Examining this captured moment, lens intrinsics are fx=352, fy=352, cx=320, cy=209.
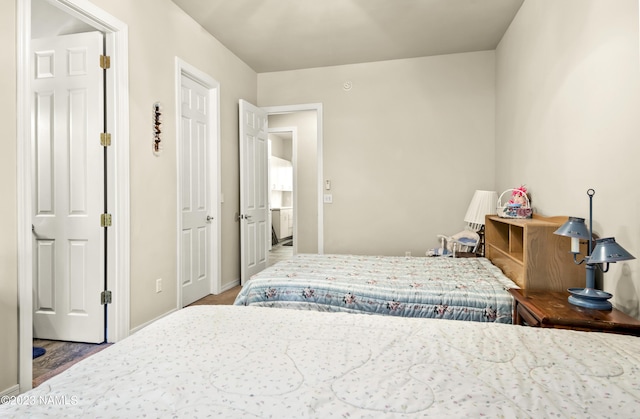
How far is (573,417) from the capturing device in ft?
2.31

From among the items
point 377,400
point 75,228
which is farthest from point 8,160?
point 377,400

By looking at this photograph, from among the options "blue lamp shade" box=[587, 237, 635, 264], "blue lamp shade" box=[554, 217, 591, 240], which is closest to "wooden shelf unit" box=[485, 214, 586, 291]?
"blue lamp shade" box=[554, 217, 591, 240]

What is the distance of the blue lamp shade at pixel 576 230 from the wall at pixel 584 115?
0.17m

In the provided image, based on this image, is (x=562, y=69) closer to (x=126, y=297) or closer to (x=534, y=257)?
(x=534, y=257)

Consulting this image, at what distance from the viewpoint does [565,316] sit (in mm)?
1492

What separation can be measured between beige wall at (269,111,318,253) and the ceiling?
1649mm

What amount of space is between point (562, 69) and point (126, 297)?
333cm

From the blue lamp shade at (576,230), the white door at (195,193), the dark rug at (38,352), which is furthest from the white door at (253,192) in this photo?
the blue lamp shade at (576,230)

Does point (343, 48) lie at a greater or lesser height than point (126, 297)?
greater

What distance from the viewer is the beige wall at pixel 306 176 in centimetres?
558

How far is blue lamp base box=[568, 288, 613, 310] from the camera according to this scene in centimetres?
156

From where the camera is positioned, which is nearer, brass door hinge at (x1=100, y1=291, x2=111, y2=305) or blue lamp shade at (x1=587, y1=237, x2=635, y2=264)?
blue lamp shade at (x1=587, y1=237, x2=635, y2=264)

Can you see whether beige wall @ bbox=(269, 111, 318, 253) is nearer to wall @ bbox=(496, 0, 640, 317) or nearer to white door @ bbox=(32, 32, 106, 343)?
wall @ bbox=(496, 0, 640, 317)

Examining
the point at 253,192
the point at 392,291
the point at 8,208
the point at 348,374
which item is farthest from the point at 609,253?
the point at 253,192
